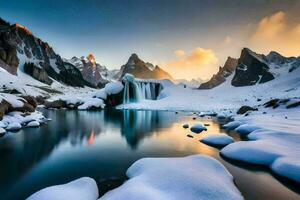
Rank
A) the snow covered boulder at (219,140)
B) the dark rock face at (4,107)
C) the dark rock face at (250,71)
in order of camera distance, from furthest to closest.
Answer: the dark rock face at (250,71)
the dark rock face at (4,107)
the snow covered boulder at (219,140)

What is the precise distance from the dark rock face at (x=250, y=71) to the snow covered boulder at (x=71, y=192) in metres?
124

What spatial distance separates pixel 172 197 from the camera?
6.67 metres

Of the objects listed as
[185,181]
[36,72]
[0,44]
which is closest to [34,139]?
[185,181]

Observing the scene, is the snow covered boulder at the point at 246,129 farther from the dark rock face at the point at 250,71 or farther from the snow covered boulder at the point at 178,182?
the dark rock face at the point at 250,71

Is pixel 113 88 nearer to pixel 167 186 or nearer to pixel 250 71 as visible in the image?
pixel 167 186

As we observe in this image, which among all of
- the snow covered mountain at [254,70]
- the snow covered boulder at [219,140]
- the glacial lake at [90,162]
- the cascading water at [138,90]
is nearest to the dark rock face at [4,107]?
the glacial lake at [90,162]

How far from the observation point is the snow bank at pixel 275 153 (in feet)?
32.1

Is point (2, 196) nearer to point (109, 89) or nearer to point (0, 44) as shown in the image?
point (109, 89)

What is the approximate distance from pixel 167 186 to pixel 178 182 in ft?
1.71

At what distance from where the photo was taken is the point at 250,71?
4995 inches

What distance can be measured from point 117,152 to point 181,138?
24.3 ft

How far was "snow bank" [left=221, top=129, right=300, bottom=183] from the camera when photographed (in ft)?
32.1

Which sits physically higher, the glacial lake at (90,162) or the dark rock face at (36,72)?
the dark rock face at (36,72)

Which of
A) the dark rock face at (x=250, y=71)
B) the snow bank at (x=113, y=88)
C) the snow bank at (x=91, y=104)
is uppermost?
the dark rock face at (x=250, y=71)
